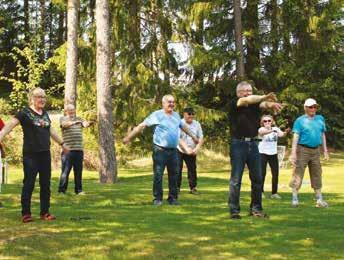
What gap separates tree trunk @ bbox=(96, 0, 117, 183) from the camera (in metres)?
16.5

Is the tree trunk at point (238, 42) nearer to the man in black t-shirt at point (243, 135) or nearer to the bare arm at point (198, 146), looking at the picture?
the bare arm at point (198, 146)

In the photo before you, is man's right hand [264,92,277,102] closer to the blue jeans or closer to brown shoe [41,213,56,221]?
the blue jeans

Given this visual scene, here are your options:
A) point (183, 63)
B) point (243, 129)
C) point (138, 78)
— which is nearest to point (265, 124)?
point (243, 129)

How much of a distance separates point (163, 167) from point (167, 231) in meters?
2.50

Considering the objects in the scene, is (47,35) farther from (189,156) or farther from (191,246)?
(191,246)

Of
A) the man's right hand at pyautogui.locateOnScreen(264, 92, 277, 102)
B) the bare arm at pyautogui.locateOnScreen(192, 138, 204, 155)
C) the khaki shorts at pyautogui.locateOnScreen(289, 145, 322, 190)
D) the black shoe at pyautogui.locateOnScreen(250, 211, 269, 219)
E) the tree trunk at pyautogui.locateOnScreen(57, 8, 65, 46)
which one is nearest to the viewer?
the man's right hand at pyautogui.locateOnScreen(264, 92, 277, 102)

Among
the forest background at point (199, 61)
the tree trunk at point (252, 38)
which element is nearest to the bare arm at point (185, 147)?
the forest background at point (199, 61)

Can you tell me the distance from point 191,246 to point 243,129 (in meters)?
2.21

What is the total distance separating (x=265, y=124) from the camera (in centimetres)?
1175

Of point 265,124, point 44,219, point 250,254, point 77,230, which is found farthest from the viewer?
point 265,124

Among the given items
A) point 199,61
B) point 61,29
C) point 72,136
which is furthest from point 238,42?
point 61,29

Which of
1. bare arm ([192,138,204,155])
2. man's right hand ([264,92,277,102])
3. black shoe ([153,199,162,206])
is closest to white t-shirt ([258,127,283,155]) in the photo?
bare arm ([192,138,204,155])

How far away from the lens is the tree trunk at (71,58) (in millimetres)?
19609

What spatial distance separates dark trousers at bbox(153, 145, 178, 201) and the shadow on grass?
0.33m
